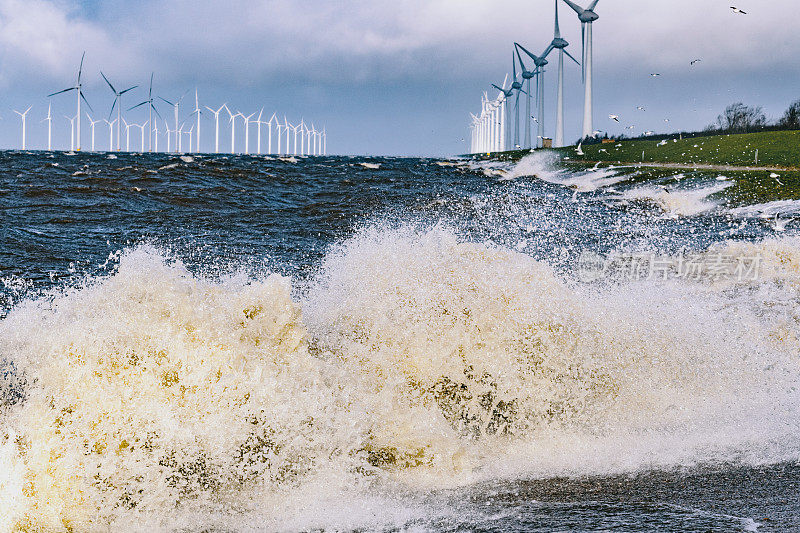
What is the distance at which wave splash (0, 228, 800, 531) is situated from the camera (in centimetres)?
430

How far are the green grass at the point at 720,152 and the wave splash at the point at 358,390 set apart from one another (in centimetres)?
3376

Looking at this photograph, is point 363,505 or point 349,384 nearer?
point 363,505

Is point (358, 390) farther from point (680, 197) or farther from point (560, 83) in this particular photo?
point (560, 83)

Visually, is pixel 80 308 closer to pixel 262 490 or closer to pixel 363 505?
pixel 262 490

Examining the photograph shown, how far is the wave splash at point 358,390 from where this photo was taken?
430 cm

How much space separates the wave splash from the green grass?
33762 mm

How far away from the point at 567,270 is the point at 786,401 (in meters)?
6.82

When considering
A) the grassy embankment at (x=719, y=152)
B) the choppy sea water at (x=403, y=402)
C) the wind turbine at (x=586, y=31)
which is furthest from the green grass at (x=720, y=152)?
the choppy sea water at (x=403, y=402)

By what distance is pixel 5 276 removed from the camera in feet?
37.0

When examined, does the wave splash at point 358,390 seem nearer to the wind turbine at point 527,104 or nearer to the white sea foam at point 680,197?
the white sea foam at point 680,197

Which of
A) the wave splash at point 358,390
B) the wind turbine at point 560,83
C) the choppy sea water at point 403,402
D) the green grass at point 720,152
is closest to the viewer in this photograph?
the choppy sea water at point 403,402

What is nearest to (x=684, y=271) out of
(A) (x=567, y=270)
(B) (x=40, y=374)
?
(A) (x=567, y=270)

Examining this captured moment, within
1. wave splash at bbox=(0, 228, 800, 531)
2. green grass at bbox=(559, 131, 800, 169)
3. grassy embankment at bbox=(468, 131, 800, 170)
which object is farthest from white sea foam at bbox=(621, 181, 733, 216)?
wave splash at bbox=(0, 228, 800, 531)

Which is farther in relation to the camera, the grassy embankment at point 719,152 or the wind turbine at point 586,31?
the wind turbine at point 586,31
